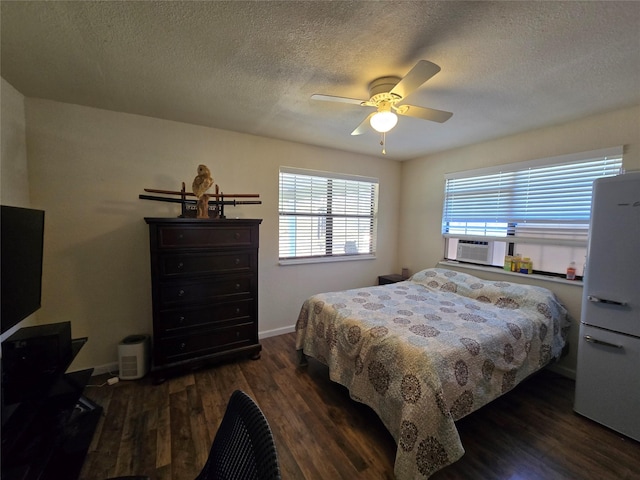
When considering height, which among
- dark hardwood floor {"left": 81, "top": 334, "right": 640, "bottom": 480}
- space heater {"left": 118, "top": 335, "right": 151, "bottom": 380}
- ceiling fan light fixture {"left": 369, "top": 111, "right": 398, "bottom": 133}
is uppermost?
ceiling fan light fixture {"left": 369, "top": 111, "right": 398, "bottom": 133}

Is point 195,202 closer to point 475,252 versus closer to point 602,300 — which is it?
point 475,252

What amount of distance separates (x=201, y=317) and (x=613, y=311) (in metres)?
3.20

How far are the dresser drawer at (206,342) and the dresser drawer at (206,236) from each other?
0.82 metres

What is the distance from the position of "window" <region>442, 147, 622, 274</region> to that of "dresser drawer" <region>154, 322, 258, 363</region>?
2857mm

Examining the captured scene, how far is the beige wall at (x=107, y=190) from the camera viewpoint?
2.25m

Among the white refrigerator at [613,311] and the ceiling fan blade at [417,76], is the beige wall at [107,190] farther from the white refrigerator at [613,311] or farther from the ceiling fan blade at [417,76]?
the white refrigerator at [613,311]

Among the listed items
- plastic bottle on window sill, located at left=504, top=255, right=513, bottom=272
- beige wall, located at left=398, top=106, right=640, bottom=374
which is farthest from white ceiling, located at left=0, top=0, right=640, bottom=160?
plastic bottle on window sill, located at left=504, top=255, right=513, bottom=272

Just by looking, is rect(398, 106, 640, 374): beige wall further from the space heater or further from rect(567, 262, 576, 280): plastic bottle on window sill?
the space heater

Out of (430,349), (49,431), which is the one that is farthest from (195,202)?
(430,349)

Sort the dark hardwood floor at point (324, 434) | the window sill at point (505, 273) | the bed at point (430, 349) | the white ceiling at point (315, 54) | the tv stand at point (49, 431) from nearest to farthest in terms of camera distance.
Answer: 1. the tv stand at point (49, 431)
2. the white ceiling at point (315, 54)
3. the bed at point (430, 349)
4. the dark hardwood floor at point (324, 434)
5. the window sill at point (505, 273)

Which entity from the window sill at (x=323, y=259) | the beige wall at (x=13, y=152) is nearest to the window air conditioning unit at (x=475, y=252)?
the window sill at (x=323, y=259)

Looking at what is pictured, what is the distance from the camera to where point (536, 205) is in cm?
281

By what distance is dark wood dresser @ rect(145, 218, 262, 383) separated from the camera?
226 cm

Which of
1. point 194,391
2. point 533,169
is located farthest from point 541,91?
point 194,391
